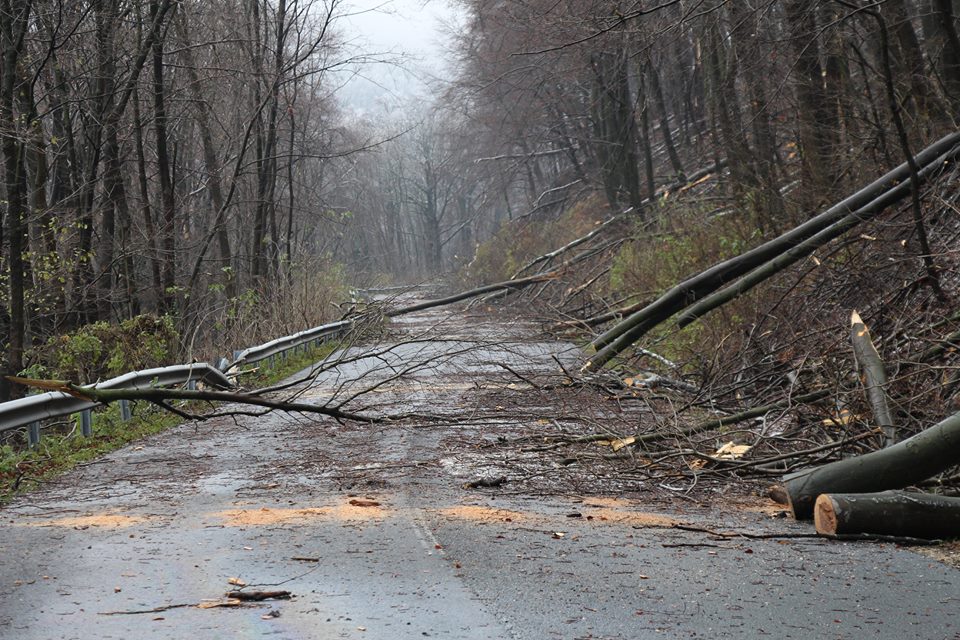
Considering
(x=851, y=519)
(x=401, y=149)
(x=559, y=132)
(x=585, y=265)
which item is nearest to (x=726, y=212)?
(x=585, y=265)

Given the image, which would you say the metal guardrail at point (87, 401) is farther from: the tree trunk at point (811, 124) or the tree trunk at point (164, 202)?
the tree trunk at point (811, 124)

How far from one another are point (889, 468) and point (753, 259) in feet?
23.7

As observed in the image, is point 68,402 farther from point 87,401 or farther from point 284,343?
point 284,343

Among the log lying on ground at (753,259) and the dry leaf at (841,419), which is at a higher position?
the log lying on ground at (753,259)

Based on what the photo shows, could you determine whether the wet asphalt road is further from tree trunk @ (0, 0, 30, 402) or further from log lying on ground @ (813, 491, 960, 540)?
tree trunk @ (0, 0, 30, 402)

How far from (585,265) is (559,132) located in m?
17.1

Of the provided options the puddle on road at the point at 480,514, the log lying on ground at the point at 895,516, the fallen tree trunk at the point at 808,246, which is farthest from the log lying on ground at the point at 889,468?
the fallen tree trunk at the point at 808,246

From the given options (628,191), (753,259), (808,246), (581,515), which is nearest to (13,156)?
(753,259)

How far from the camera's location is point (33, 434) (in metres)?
10.1

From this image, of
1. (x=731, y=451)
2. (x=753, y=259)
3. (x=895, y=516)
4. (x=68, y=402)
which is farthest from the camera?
(x=753, y=259)

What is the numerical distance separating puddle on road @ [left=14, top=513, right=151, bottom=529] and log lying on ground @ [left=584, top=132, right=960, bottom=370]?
6.77 metres

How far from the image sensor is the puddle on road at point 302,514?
6.80 m

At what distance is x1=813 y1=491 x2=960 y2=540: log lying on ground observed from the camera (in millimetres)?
6363

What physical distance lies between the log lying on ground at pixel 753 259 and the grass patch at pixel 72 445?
4.24 metres
